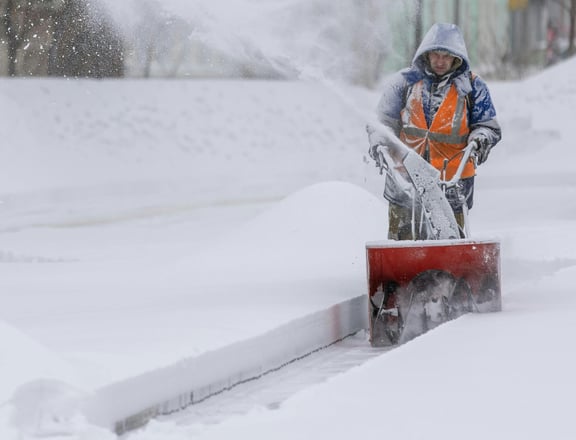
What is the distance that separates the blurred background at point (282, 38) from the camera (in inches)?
841

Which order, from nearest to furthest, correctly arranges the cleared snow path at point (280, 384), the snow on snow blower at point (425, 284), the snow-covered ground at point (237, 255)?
the snow-covered ground at point (237, 255) → the cleared snow path at point (280, 384) → the snow on snow blower at point (425, 284)

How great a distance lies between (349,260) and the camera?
32.1 feet

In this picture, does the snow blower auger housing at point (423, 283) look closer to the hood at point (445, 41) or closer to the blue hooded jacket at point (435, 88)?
the blue hooded jacket at point (435, 88)

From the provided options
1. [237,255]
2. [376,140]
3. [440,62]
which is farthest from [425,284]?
[237,255]

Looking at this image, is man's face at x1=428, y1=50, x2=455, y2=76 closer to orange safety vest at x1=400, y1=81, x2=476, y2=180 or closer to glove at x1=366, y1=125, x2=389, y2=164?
orange safety vest at x1=400, y1=81, x2=476, y2=180

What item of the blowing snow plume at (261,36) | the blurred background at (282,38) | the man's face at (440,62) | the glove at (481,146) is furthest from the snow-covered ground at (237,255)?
the blowing snow plume at (261,36)

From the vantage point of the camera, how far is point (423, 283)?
277 inches

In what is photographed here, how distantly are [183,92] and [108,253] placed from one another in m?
15.3

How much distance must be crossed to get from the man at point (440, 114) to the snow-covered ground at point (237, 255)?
12.6 inches

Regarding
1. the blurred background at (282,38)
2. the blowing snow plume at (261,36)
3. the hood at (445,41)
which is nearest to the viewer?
the hood at (445,41)

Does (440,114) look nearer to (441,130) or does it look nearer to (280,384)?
(441,130)

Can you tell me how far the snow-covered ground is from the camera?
4.90 metres

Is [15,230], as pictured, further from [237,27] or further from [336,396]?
[336,396]

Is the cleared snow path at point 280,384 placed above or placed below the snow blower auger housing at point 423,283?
below
